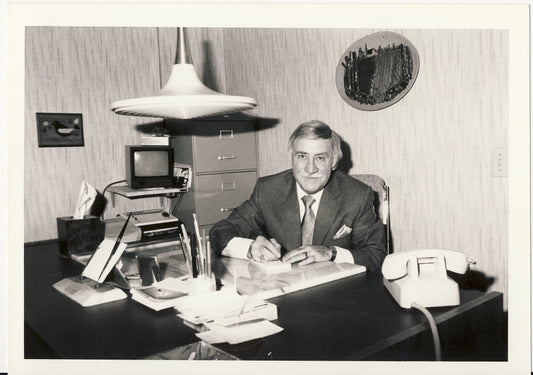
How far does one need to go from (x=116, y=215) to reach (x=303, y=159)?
1.30 meters

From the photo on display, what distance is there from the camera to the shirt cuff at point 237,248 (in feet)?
5.55

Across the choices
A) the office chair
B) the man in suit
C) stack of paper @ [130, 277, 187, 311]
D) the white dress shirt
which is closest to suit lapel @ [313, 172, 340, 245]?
the man in suit

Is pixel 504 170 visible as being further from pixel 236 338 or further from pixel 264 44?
pixel 264 44

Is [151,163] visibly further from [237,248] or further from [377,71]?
[377,71]

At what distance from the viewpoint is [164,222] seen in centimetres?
241

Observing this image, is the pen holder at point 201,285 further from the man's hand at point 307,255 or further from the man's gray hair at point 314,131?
the man's gray hair at point 314,131

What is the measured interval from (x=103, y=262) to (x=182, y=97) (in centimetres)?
53

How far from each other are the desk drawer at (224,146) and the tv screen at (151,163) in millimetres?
194

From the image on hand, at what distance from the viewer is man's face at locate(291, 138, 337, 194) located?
Result: 204 centimetres

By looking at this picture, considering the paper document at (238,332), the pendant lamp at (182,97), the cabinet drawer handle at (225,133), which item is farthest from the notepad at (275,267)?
the cabinet drawer handle at (225,133)

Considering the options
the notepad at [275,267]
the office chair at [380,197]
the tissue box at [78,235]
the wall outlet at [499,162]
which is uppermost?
the wall outlet at [499,162]

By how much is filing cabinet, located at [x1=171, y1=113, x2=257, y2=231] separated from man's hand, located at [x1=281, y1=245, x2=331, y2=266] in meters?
1.30

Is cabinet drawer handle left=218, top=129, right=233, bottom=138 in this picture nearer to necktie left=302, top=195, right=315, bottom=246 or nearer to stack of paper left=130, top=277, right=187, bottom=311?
necktie left=302, top=195, right=315, bottom=246

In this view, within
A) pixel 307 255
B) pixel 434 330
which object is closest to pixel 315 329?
pixel 434 330
